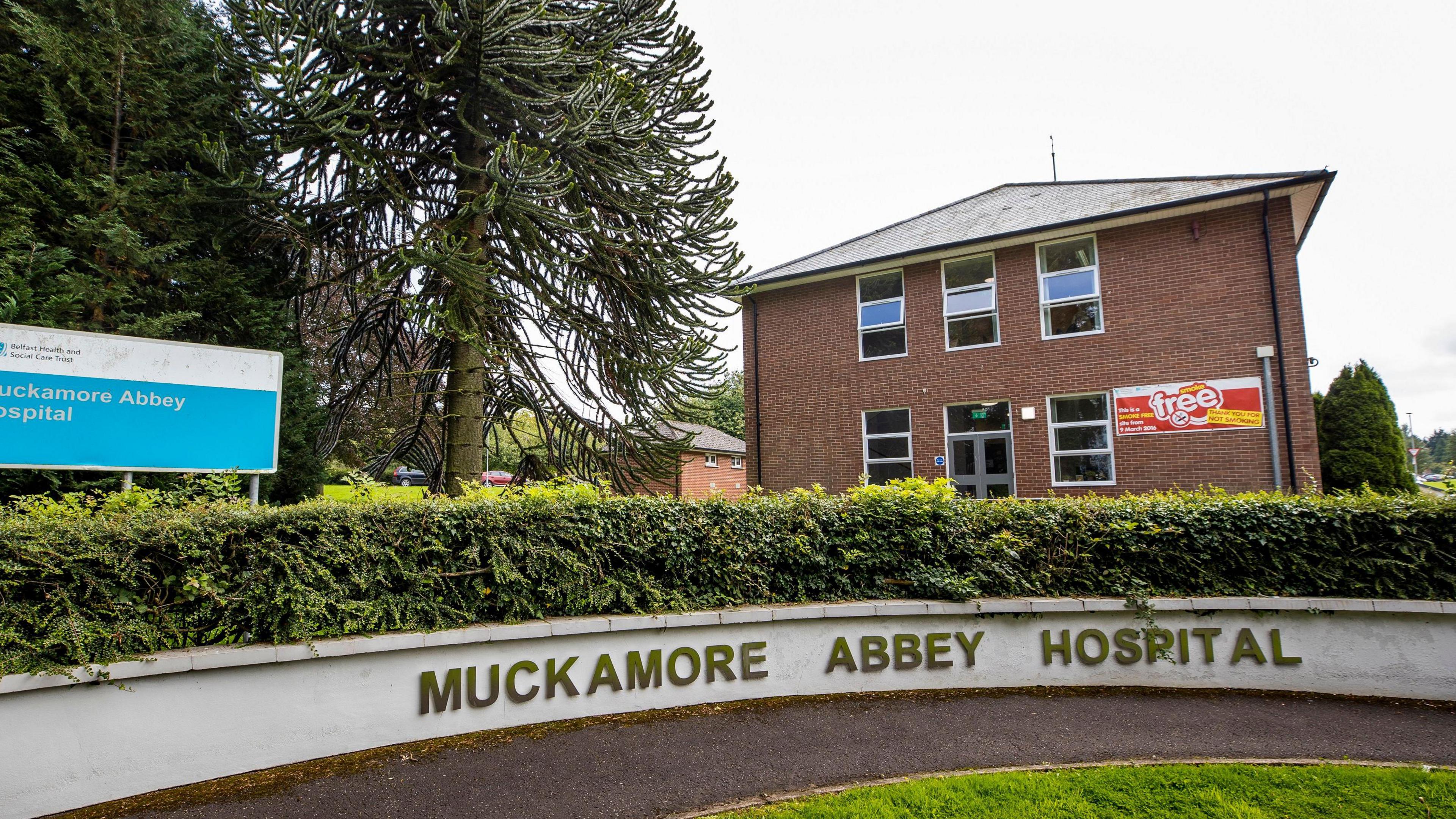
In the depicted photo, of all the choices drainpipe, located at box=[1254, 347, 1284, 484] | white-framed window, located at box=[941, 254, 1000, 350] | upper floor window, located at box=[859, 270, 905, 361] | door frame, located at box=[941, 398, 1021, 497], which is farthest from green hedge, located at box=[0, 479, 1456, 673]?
upper floor window, located at box=[859, 270, 905, 361]

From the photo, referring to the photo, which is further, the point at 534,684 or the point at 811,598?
the point at 811,598

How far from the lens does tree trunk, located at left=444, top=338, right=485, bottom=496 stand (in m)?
8.26

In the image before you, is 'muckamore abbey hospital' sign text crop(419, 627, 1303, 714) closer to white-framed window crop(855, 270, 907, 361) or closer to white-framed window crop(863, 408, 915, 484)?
white-framed window crop(863, 408, 915, 484)

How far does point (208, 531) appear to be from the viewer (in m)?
4.00

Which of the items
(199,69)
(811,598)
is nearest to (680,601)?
(811,598)

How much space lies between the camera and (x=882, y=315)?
1509 centimetres

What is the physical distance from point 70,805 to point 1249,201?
16.0 m

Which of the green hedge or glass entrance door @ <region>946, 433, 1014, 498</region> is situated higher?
glass entrance door @ <region>946, 433, 1014, 498</region>

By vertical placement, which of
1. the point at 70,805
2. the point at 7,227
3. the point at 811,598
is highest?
the point at 7,227

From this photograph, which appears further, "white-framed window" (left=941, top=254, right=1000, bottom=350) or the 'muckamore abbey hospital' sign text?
"white-framed window" (left=941, top=254, right=1000, bottom=350)

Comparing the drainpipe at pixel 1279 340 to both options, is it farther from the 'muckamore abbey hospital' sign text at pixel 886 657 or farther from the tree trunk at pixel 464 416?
the tree trunk at pixel 464 416

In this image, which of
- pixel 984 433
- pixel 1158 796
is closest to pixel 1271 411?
pixel 984 433

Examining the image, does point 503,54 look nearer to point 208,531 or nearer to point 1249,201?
point 208,531

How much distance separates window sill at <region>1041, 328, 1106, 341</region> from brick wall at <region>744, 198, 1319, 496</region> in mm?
58
